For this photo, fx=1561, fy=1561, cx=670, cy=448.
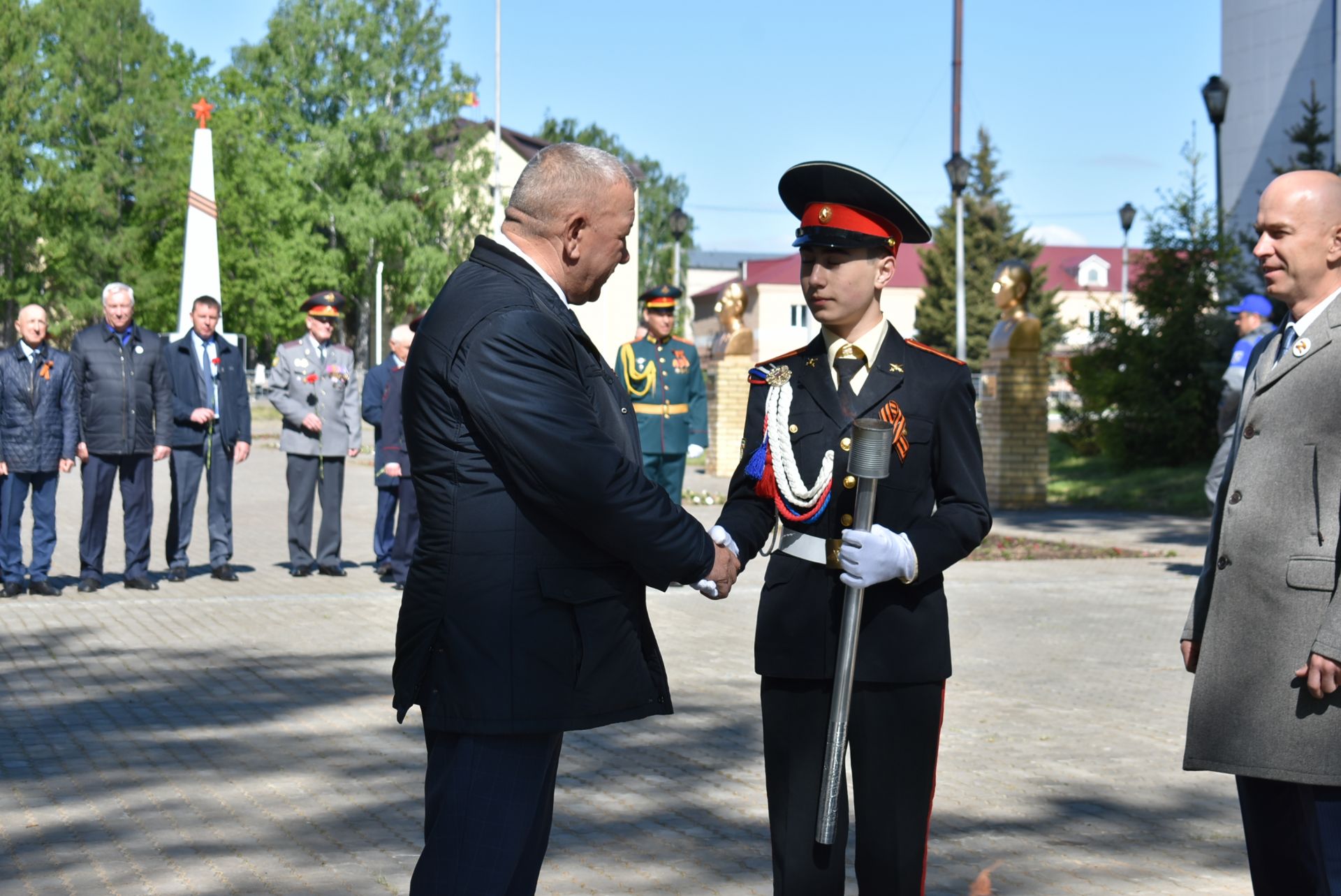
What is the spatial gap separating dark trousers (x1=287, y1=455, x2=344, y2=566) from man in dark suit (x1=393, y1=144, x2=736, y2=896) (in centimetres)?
928

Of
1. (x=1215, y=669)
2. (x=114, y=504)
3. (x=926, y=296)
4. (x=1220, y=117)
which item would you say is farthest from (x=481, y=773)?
(x=926, y=296)

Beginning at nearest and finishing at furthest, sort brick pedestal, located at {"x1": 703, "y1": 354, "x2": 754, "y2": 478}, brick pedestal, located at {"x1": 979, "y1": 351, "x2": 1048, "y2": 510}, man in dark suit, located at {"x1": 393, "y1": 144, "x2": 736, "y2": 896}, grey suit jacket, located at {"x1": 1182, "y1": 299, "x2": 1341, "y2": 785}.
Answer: man in dark suit, located at {"x1": 393, "y1": 144, "x2": 736, "y2": 896} → grey suit jacket, located at {"x1": 1182, "y1": 299, "x2": 1341, "y2": 785} → brick pedestal, located at {"x1": 979, "y1": 351, "x2": 1048, "y2": 510} → brick pedestal, located at {"x1": 703, "y1": 354, "x2": 754, "y2": 478}

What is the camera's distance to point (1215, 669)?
360 cm

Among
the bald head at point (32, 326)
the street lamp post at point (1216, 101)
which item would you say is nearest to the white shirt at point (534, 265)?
the bald head at point (32, 326)

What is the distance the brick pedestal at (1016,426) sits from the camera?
1962 centimetres

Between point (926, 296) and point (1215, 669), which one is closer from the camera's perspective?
point (1215, 669)

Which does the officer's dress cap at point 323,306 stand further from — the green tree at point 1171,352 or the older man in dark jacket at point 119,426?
the green tree at point 1171,352

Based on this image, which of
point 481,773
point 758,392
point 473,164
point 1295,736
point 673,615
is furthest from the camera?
point 473,164

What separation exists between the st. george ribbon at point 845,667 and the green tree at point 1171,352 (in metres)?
19.2

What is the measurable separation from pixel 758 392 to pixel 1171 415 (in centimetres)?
1980

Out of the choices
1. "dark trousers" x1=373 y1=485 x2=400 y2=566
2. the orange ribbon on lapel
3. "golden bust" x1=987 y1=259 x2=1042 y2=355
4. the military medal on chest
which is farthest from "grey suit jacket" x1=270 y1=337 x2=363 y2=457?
"golden bust" x1=987 y1=259 x2=1042 y2=355

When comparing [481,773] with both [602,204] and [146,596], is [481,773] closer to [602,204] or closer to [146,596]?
[602,204]

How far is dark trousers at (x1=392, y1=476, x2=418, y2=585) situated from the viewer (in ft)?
38.2

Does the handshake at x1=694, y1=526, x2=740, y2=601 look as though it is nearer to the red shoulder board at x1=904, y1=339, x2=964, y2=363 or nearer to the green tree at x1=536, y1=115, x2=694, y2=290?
the red shoulder board at x1=904, y1=339, x2=964, y2=363
